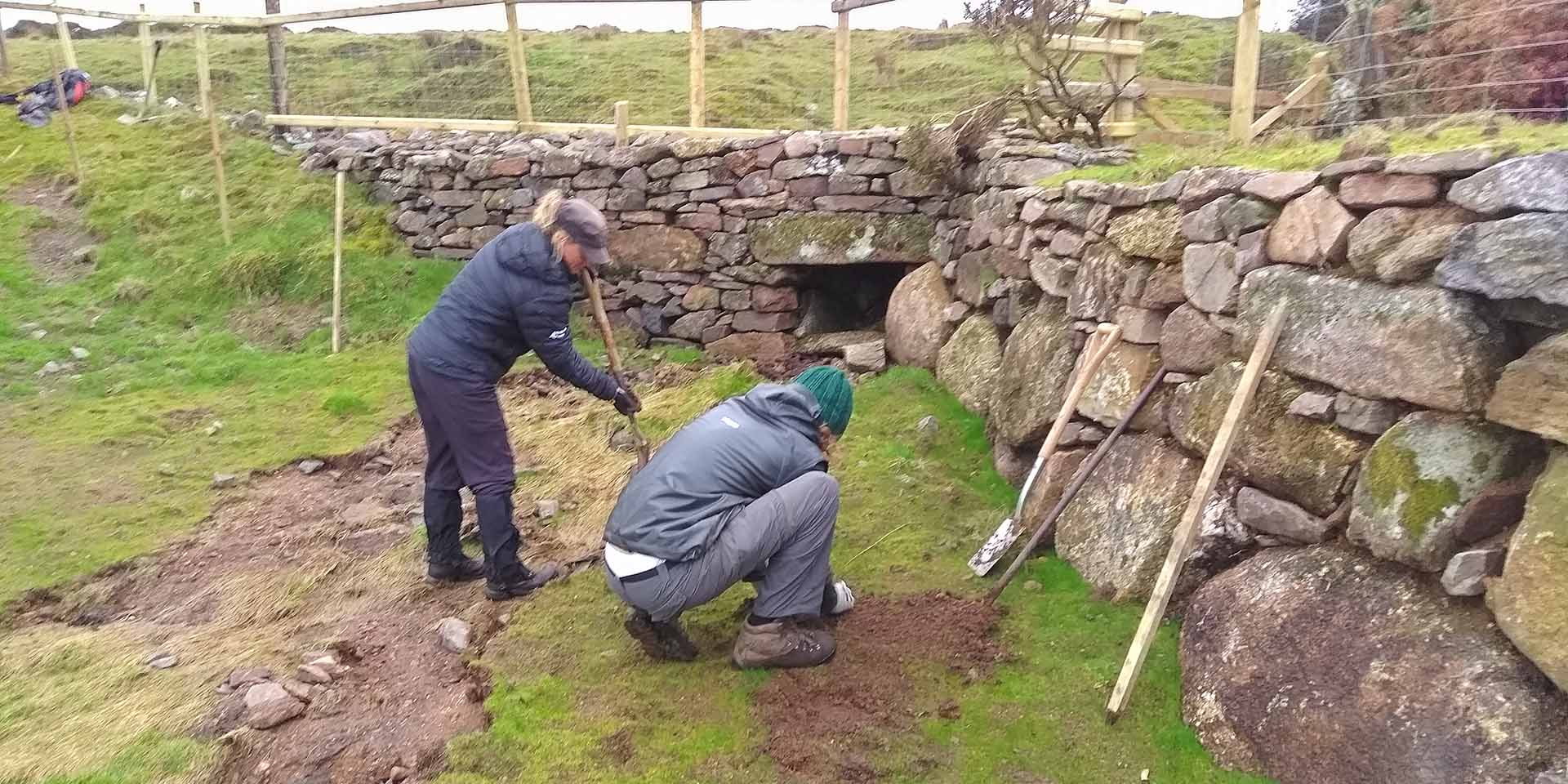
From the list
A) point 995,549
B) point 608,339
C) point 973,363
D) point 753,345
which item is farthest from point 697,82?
point 995,549

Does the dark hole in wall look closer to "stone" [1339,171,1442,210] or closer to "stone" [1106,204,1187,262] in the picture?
"stone" [1106,204,1187,262]

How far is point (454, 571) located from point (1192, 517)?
3719 millimetres

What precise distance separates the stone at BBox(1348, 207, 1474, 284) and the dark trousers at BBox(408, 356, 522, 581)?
3.88 metres

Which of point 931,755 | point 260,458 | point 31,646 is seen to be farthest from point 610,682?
point 260,458

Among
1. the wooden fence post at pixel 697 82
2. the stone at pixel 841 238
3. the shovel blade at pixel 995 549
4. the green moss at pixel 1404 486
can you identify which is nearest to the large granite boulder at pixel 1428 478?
the green moss at pixel 1404 486

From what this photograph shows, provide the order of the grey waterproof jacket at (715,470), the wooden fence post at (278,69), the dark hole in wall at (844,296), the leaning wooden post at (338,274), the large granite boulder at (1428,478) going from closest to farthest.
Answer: the large granite boulder at (1428,478), the grey waterproof jacket at (715,470), the dark hole in wall at (844,296), the leaning wooden post at (338,274), the wooden fence post at (278,69)

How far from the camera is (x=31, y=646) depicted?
471 cm

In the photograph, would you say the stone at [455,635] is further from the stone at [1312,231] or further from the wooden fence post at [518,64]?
the wooden fence post at [518,64]

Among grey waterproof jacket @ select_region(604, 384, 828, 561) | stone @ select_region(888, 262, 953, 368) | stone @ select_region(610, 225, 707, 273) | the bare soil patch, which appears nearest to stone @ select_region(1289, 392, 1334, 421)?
grey waterproof jacket @ select_region(604, 384, 828, 561)

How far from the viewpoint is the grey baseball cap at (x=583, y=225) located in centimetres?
488

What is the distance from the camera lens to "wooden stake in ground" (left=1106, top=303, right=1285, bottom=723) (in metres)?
3.92

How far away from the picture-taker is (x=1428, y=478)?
11.5 ft

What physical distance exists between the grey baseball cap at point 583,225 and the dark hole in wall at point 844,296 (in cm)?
479

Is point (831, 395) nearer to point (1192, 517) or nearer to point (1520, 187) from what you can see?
point (1192, 517)
